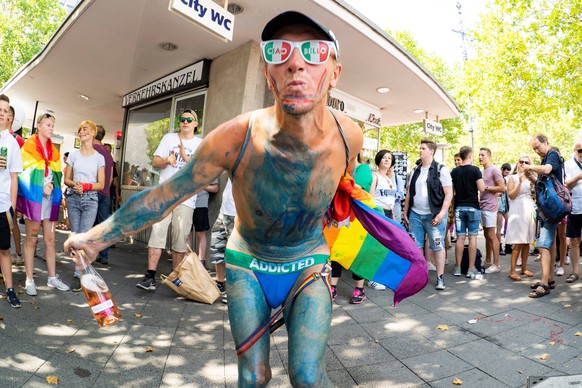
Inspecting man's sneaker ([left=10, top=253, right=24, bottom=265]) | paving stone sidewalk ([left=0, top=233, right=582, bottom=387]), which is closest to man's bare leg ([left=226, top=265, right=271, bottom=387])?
paving stone sidewalk ([left=0, top=233, right=582, bottom=387])

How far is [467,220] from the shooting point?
674 cm

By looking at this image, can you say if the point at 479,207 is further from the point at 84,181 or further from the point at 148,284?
the point at 84,181

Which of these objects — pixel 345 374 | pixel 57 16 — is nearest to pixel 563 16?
pixel 345 374

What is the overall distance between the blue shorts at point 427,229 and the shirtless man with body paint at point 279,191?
448cm

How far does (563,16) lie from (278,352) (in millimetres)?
11859

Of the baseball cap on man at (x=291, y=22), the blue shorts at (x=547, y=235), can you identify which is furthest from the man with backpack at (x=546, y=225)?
the baseball cap on man at (x=291, y=22)

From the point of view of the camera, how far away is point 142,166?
10.4 m

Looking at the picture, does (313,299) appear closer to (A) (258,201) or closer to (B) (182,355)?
(A) (258,201)

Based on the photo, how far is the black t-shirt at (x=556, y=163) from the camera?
5.44m

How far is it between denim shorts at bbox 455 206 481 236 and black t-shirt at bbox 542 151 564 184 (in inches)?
56.9

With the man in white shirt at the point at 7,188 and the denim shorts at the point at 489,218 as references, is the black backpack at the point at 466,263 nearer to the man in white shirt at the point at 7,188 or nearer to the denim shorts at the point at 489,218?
the denim shorts at the point at 489,218

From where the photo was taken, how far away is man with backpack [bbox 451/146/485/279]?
6680 millimetres

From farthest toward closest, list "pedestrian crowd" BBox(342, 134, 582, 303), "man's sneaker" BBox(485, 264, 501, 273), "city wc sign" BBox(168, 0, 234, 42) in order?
"man's sneaker" BBox(485, 264, 501, 273) < "pedestrian crowd" BBox(342, 134, 582, 303) < "city wc sign" BBox(168, 0, 234, 42)

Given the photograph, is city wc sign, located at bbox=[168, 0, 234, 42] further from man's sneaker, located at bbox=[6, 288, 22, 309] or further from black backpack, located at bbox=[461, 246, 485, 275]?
black backpack, located at bbox=[461, 246, 485, 275]
